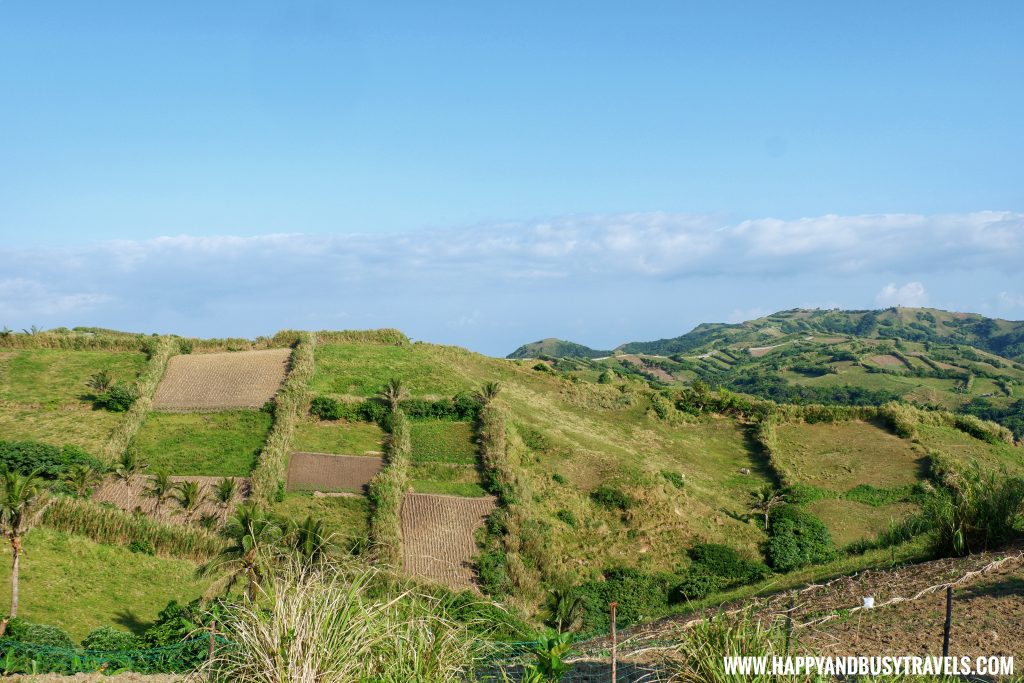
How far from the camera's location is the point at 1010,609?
477 inches

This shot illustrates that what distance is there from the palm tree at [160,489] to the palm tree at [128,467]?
953 millimetres

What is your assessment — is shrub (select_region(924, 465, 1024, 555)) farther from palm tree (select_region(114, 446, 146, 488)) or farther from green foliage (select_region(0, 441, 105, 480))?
green foliage (select_region(0, 441, 105, 480))

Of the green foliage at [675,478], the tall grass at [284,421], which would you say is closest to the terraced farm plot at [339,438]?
the tall grass at [284,421]

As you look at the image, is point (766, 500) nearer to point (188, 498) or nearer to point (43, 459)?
point (188, 498)

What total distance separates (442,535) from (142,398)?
56.7ft

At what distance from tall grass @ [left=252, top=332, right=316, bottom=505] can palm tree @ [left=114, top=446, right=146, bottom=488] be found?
4.23 metres

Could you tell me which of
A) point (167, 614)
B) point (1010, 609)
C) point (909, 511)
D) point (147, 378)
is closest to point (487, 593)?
point (167, 614)

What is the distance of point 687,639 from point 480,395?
28.2m

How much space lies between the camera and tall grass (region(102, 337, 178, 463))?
96.2 feet

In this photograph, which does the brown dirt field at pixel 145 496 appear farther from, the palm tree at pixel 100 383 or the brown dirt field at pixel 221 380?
the palm tree at pixel 100 383

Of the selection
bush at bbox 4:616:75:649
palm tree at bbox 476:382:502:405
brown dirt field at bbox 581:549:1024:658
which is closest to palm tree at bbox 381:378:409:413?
palm tree at bbox 476:382:502:405

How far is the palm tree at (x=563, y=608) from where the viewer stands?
20.9 metres

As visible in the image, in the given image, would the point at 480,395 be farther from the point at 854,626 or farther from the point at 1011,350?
the point at 1011,350

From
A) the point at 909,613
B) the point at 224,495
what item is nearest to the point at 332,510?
the point at 224,495
